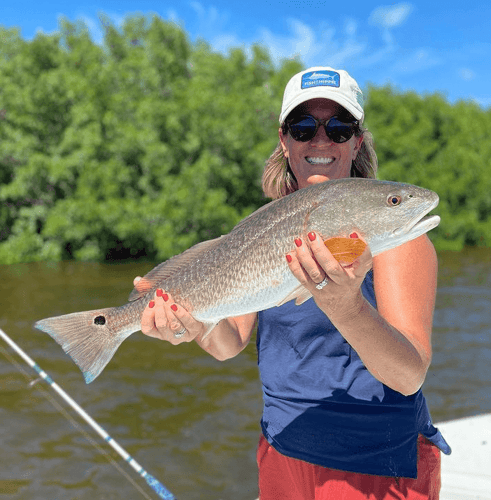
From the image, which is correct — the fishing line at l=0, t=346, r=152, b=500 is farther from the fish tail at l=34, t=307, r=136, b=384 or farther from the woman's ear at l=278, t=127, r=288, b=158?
the woman's ear at l=278, t=127, r=288, b=158

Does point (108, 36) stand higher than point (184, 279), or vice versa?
point (108, 36)

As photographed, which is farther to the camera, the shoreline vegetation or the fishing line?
the shoreline vegetation

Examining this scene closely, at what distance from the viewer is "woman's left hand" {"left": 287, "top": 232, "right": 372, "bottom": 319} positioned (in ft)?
6.12

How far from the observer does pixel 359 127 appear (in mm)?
2404

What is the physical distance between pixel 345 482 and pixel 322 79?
156cm

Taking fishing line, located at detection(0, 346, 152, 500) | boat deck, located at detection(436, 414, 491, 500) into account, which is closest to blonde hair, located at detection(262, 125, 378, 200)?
boat deck, located at detection(436, 414, 491, 500)

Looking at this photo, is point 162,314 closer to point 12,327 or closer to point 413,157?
point 12,327

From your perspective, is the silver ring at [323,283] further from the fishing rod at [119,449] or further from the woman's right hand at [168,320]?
the fishing rod at [119,449]

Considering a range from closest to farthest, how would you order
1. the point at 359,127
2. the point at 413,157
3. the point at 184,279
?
the point at 359,127, the point at 184,279, the point at 413,157

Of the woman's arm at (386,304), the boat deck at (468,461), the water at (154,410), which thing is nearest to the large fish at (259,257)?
the woman's arm at (386,304)

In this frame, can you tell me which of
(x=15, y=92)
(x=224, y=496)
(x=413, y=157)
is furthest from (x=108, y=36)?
(x=224, y=496)

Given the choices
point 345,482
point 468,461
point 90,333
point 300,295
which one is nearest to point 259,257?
point 300,295

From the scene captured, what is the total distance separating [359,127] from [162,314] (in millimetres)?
1181

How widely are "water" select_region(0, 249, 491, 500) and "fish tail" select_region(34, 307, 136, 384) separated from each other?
15.3ft
